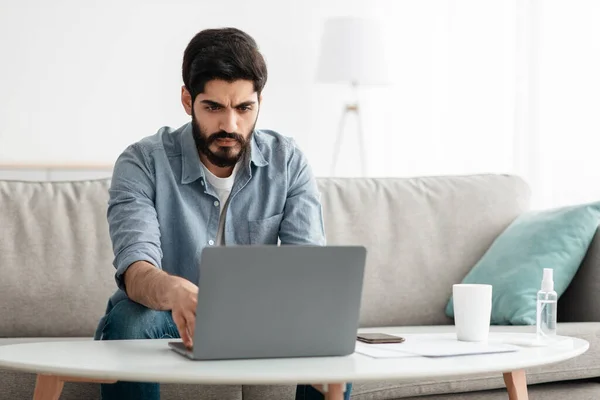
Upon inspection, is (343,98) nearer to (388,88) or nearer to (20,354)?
(388,88)

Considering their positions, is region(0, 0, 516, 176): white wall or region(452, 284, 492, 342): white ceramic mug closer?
region(452, 284, 492, 342): white ceramic mug

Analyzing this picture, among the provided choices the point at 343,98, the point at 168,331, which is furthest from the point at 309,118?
the point at 168,331

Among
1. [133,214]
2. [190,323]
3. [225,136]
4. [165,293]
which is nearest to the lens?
[190,323]

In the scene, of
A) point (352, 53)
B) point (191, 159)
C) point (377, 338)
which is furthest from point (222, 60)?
point (352, 53)

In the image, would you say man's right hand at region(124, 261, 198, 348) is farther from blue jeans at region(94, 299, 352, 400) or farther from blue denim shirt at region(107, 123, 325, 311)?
blue denim shirt at region(107, 123, 325, 311)

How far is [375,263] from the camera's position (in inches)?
99.9

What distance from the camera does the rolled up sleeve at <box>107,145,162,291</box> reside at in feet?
5.44

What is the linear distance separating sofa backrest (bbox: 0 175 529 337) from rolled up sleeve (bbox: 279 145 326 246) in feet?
1.62

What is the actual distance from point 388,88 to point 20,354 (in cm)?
347

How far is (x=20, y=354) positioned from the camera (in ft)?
4.21

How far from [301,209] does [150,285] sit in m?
0.55

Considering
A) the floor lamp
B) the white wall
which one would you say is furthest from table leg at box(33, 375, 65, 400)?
the floor lamp

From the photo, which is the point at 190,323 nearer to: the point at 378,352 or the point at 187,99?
→ the point at 378,352

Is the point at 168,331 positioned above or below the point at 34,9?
below
